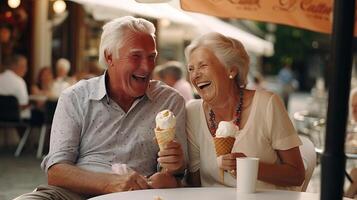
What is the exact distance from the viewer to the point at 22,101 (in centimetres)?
1142

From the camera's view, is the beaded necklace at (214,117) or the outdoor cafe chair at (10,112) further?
the outdoor cafe chair at (10,112)

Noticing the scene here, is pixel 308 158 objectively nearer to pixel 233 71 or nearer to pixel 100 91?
pixel 233 71

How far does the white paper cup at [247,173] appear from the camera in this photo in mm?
2939

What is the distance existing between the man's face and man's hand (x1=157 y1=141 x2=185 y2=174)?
1.76ft

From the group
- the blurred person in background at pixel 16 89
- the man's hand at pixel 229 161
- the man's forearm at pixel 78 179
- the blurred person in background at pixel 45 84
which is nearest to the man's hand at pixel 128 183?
the man's forearm at pixel 78 179

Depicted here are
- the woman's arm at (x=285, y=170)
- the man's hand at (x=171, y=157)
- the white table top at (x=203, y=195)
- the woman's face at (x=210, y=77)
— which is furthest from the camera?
the woman's face at (x=210, y=77)

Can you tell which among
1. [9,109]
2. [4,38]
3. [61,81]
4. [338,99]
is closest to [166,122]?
[338,99]

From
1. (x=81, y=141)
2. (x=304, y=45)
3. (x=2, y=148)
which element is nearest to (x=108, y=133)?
(x=81, y=141)

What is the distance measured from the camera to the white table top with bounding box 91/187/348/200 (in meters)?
3.05

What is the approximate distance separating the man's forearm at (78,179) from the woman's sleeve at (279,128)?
855 millimetres

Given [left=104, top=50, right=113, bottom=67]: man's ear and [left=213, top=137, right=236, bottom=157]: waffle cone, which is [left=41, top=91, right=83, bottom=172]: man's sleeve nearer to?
[left=104, top=50, right=113, bottom=67]: man's ear

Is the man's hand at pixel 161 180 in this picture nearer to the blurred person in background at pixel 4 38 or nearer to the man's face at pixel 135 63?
the man's face at pixel 135 63

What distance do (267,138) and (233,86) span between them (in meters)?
0.34

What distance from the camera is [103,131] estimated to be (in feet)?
12.3
